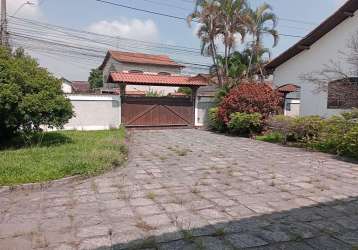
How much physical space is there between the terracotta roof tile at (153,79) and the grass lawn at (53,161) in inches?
295

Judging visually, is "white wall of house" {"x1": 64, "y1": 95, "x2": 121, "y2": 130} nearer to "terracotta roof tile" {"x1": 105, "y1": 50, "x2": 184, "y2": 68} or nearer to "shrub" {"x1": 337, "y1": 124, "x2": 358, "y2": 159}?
"shrub" {"x1": 337, "y1": 124, "x2": 358, "y2": 159}

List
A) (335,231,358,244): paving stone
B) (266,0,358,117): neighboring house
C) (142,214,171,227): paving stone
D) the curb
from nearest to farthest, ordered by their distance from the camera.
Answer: (335,231,358,244): paving stone < (142,214,171,227): paving stone < the curb < (266,0,358,117): neighboring house

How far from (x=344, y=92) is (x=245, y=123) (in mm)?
3878

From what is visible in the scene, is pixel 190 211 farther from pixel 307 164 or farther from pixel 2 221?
pixel 307 164

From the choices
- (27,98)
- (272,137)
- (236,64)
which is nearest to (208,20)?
(236,64)

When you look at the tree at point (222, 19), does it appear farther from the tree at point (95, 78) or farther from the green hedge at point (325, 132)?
the tree at point (95, 78)

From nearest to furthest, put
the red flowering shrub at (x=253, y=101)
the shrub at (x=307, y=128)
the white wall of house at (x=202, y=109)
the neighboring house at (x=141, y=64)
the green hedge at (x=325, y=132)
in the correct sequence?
1. the green hedge at (x=325, y=132)
2. the shrub at (x=307, y=128)
3. the red flowering shrub at (x=253, y=101)
4. the white wall of house at (x=202, y=109)
5. the neighboring house at (x=141, y=64)

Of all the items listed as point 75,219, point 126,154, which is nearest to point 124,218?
point 75,219

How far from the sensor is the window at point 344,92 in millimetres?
12371

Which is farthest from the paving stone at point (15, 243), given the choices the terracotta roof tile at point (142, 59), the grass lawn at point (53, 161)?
the terracotta roof tile at point (142, 59)

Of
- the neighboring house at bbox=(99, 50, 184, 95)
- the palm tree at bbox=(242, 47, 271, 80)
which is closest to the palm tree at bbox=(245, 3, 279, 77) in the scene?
the palm tree at bbox=(242, 47, 271, 80)

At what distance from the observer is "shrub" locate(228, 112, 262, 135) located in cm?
1459

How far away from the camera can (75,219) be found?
15.1 feet

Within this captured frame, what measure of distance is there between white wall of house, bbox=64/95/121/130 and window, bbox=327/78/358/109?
9.14 metres
